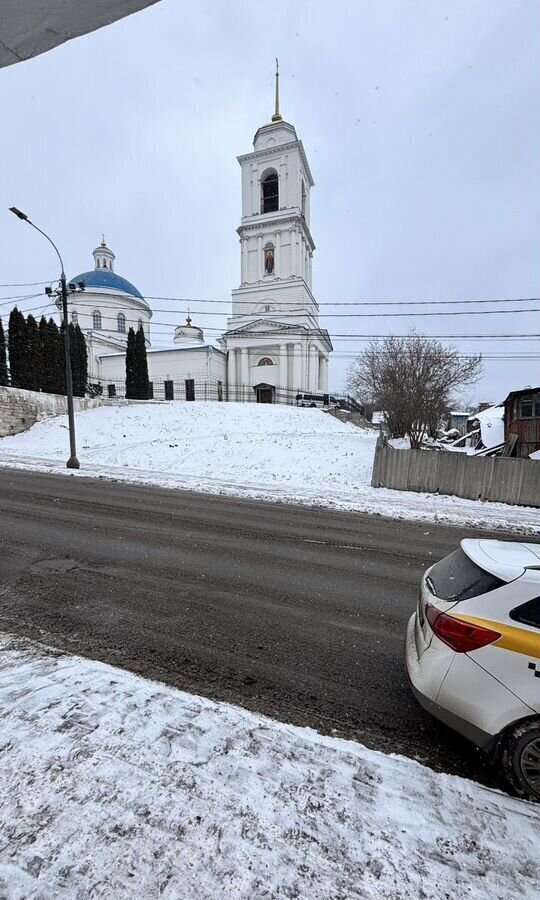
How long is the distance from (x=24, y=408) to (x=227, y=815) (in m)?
27.6

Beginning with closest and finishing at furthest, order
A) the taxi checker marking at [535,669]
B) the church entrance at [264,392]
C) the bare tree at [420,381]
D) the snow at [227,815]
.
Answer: the snow at [227,815], the taxi checker marking at [535,669], the bare tree at [420,381], the church entrance at [264,392]

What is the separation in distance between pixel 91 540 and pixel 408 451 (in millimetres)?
10179

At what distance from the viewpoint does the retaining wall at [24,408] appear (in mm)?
23656

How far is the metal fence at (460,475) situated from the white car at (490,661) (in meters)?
10.7

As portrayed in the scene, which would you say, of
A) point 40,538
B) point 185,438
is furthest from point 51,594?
point 185,438

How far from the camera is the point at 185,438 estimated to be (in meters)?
23.0

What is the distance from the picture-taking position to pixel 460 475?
12820 millimetres

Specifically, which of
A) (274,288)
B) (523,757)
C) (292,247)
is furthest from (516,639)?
(292,247)

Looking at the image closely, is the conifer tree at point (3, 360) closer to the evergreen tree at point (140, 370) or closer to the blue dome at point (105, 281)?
the evergreen tree at point (140, 370)

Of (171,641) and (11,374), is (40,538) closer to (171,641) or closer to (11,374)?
(171,641)

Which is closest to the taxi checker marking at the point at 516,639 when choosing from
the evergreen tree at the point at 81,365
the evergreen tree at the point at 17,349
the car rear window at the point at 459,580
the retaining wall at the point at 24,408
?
the car rear window at the point at 459,580

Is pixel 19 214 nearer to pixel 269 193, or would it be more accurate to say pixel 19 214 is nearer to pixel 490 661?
pixel 490 661

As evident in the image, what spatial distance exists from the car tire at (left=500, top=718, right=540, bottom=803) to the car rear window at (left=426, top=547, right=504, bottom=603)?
A: 0.72 m

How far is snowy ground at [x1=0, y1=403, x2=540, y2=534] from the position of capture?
11438 mm
